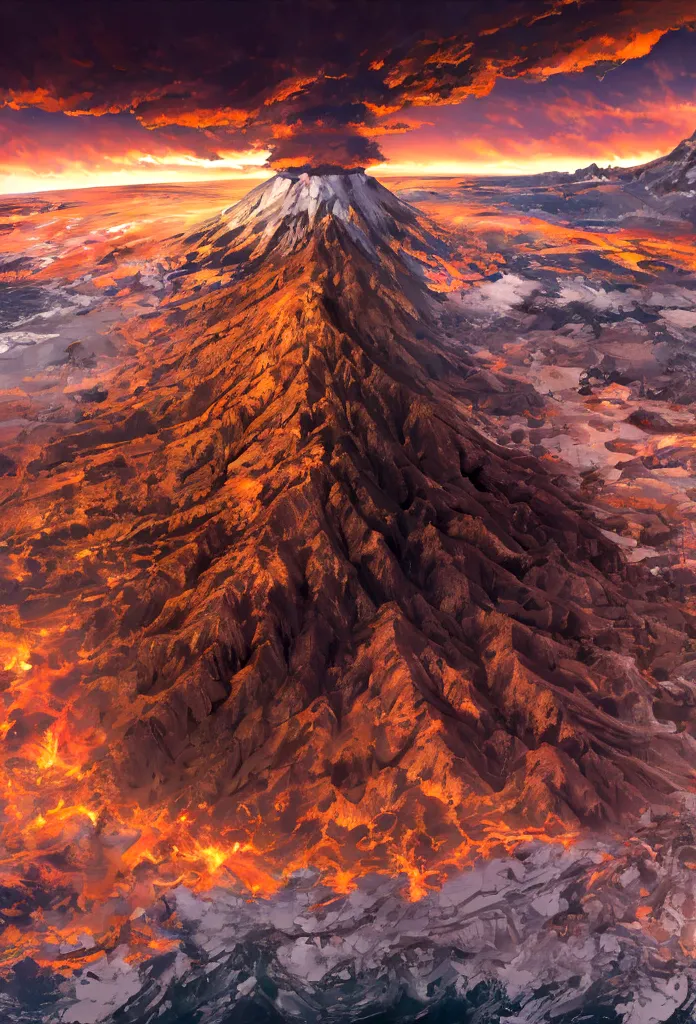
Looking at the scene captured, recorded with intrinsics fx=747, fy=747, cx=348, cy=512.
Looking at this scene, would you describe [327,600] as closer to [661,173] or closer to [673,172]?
[673,172]

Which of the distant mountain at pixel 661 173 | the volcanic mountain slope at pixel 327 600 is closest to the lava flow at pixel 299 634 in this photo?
the volcanic mountain slope at pixel 327 600

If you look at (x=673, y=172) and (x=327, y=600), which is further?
(x=673, y=172)

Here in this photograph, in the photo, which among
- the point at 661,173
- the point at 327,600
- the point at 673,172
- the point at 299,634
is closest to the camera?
the point at 299,634

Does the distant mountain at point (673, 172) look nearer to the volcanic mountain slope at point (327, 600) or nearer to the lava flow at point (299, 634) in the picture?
the volcanic mountain slope at point (327, 600)

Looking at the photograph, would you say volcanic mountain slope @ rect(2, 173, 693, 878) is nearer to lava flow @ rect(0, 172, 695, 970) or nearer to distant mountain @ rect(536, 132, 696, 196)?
lava flow @ rect(0, 172, 695, 970)

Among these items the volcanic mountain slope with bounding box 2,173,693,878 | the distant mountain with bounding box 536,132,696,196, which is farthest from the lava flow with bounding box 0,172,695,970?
the distant mountain with bounding box 536,132,696,196

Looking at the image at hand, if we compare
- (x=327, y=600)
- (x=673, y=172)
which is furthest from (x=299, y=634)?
(x=673, y=172)

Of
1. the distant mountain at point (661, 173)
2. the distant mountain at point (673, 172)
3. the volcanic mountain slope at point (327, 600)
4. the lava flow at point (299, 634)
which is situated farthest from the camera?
the distant mountain at point (661, 173)
